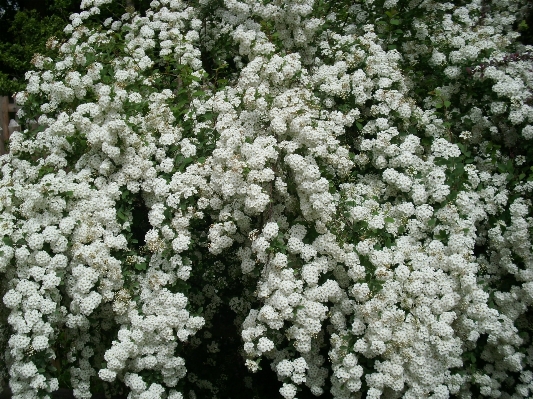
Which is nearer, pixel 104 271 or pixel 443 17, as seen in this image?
pixel 104 271

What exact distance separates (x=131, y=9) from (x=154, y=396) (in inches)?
144

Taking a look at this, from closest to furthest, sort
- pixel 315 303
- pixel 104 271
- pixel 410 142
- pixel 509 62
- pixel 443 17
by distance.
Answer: pixel 315 303, pixel 104 271, pixel 410 142, pixel 509 62, pixel 443 17

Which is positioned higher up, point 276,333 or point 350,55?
point 350,55

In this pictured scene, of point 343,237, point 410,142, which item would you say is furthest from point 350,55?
point 343,237

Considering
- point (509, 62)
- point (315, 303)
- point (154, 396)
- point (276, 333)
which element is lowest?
point (154, 396)

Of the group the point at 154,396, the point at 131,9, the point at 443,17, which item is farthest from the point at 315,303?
the point at 131,9

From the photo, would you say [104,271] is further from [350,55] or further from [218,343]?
[350,55]

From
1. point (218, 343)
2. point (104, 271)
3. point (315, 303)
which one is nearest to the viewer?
point (315, 303)

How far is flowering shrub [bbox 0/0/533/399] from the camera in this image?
3.56 metres

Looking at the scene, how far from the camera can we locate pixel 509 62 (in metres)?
4.42

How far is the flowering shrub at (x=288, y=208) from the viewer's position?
3.56 metres

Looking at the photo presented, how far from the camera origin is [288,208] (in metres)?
3.82

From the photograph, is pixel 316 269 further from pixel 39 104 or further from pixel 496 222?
pixel 39 104

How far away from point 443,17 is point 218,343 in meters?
3.65
